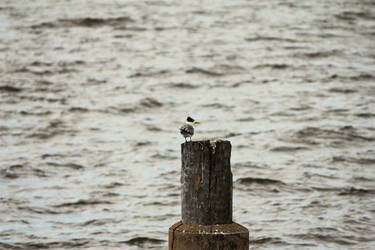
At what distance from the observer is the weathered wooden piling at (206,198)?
412cm

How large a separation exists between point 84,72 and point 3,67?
2.10 metres

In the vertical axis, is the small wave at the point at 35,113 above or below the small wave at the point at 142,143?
above

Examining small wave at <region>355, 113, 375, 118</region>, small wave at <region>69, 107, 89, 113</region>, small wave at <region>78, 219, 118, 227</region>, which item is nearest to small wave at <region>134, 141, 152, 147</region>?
small wave at <region>69, 107, 89, 113</region>

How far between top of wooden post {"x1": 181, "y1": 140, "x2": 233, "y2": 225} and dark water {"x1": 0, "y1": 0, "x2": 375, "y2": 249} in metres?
1.56

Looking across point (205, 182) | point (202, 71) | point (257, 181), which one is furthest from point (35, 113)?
point (205, 182)

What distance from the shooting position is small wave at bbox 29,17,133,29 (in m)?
20.1

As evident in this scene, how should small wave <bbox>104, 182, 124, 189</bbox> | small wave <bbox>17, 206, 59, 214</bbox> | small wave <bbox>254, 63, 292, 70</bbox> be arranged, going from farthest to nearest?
1. small wave <bbox>254, 63, 292, 70</bbox>
2. small wave <bbox>104, 182, 124, 189</bbox>
3. small wave <bbox>17, 206, 59, 214</bbox>

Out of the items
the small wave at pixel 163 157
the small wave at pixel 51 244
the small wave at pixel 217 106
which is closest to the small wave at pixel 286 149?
the small wave at pixel 163 157

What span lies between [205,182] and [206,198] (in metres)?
0.09

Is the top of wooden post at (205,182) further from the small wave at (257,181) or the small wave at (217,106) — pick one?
the small wave at (217,106)

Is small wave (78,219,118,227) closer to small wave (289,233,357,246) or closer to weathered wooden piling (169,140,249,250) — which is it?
small wave (289,233,357,246)

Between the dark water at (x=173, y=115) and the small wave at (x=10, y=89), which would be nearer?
the dark water at (x=173, y=115)

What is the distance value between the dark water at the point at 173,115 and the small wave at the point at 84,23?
0.06m

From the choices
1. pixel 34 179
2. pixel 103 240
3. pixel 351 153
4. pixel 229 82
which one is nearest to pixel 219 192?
pixel 103 240
